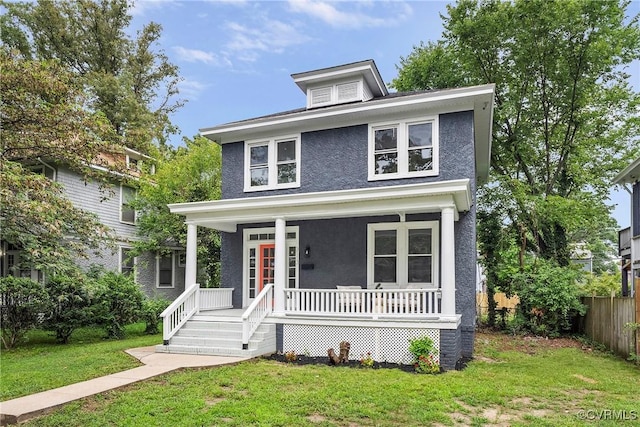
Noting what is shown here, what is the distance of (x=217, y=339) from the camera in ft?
34.2

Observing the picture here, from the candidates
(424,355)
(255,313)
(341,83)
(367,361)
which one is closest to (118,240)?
(255,313)

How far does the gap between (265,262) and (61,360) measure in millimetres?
5446

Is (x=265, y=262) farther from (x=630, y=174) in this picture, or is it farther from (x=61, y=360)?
(x=630, y=174)

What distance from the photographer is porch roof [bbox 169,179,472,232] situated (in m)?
9.52

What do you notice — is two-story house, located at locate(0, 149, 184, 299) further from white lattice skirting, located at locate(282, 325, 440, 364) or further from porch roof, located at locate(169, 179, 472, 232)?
white lattice skirting, located at locate(282, 325, 440, 364)

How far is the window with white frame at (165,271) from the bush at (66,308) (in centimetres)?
679

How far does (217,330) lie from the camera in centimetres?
1079

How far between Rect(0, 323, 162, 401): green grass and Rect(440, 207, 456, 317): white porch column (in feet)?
19.7

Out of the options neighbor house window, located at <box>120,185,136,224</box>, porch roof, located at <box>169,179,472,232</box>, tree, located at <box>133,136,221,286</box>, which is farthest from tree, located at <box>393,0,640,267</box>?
neighbor house window, located at <box>120,185,136,224</box>

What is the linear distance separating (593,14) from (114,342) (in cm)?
1832

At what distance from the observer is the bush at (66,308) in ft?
40.3

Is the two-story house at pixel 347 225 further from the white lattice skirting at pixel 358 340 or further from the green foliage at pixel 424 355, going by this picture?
the green foliage at pixel 424 355

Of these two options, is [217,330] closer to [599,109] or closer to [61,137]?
[61,137]
